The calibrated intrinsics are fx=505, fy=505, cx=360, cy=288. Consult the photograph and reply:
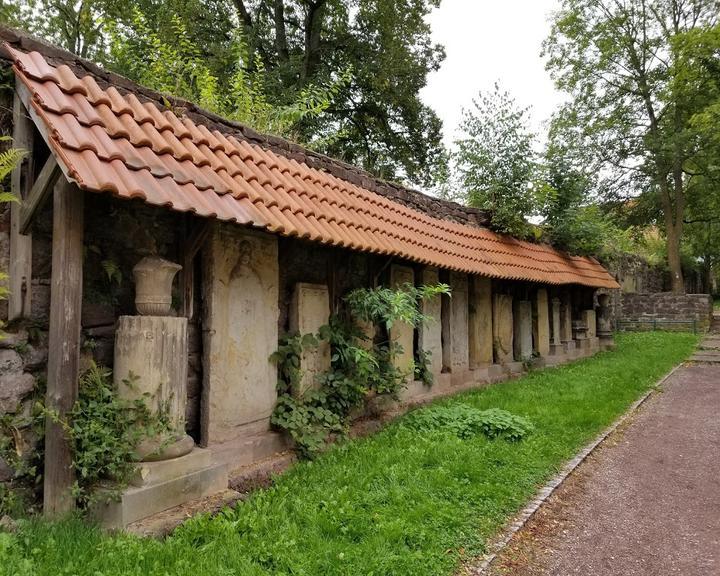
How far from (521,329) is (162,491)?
7.98 m

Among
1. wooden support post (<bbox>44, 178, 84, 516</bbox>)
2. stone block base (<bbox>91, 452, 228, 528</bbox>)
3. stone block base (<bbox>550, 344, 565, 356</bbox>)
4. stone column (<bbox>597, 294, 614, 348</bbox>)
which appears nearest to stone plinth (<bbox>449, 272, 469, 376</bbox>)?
stone block base (<bbox>550, 344, 565, 356</bbox>)

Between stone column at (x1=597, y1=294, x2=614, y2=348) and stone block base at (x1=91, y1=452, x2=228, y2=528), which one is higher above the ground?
stone column at (x1=597, y1=294, x2=614, y2=348)

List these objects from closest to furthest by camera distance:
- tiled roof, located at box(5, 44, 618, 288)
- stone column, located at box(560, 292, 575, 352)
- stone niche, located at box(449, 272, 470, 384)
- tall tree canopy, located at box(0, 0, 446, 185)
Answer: tiled roof, located at box(5, 44, 618, 288) < stone niche, located at box(449, 272, 470, 384) < stone column, located at box(560, 292, 575, 352) < tall tree canopy, located at box(0, 0, 446, 185)

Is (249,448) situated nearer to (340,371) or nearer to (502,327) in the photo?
(340,371)

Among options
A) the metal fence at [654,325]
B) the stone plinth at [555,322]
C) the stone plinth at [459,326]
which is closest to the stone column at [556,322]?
the stone plinth at [555,322]

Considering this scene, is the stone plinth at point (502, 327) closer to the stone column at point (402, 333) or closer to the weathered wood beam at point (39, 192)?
the stone column at point (402, 333)

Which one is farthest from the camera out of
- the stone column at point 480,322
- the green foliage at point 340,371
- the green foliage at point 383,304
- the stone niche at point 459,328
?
the stone column at point 480,322

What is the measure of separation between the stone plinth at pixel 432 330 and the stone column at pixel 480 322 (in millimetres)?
1142

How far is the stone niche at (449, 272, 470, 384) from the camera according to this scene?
300 inches

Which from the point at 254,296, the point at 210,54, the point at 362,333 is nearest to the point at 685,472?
the point at 362,333

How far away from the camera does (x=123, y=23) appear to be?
15.6 metres

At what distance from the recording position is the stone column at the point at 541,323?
10.5 m

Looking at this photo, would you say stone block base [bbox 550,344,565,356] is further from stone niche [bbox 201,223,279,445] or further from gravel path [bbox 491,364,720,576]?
stone niche [bbox 201,223,279,445]

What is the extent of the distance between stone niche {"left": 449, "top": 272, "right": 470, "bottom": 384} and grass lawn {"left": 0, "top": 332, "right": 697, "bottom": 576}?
1.74 m
